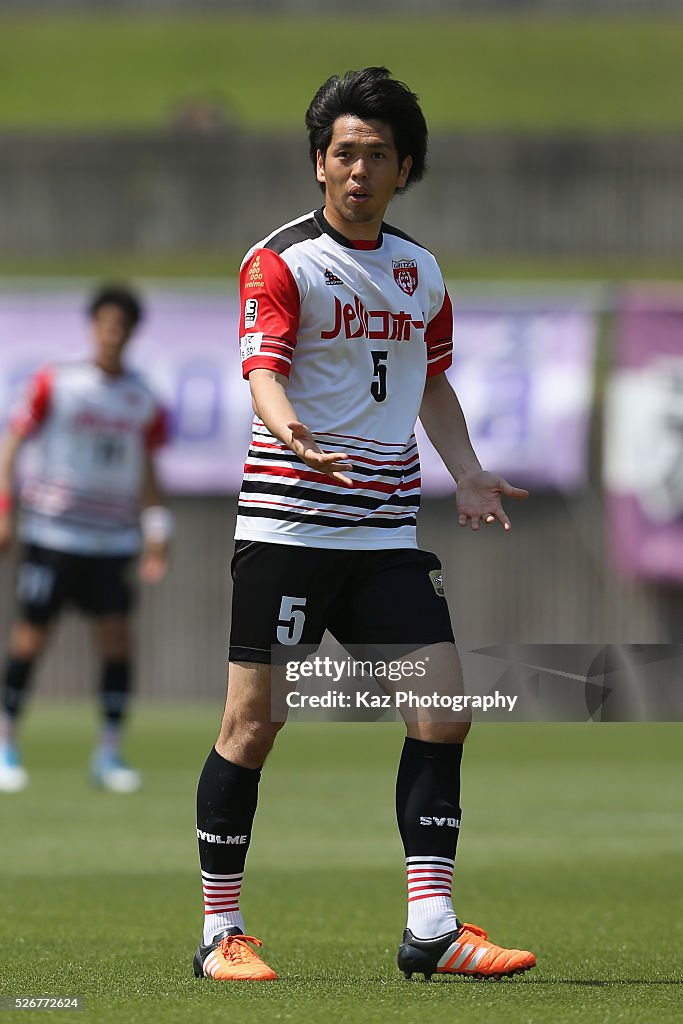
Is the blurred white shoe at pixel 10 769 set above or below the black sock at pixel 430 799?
→ below

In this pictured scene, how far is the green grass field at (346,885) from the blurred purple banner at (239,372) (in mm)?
2986

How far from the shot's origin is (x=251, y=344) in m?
4.56

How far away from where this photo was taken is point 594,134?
76.8ft

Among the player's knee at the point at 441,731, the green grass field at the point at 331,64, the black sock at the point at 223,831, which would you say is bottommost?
the black sock at the point at 223,831

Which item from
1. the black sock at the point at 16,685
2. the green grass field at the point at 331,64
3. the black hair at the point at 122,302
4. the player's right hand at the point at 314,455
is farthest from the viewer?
the green grass field at the point at 331,64

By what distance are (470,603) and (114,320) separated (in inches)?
243

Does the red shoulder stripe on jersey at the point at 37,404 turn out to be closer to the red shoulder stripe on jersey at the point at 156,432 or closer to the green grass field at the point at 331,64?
the red shoulder stripe on jersey at the point at 156,432

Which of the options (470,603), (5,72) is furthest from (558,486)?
(5,72)

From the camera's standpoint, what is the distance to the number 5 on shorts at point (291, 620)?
4.59 metres

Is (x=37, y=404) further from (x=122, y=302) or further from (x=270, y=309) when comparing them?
(x=270, y=309)

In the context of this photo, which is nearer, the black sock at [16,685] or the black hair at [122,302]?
the black hair at [122,302]

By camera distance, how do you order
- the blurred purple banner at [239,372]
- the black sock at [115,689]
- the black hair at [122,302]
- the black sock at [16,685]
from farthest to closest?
the blurred purple banner at [239,372] < the black sock at [16,685] < the black sock at [115,689] < the black hair at [122,302]

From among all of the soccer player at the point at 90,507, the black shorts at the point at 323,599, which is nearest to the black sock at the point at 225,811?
the black shorts at the point at 323,599

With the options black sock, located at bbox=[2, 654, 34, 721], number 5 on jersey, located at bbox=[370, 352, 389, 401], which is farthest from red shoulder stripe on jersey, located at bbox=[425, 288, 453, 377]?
black sock, located at bbox=[2, 654, 34, 721]
